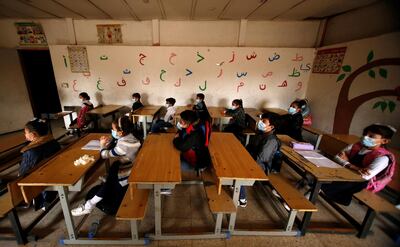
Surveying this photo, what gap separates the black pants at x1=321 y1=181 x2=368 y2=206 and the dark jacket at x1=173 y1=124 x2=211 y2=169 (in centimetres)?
142

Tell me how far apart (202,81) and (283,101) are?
7.76 feet

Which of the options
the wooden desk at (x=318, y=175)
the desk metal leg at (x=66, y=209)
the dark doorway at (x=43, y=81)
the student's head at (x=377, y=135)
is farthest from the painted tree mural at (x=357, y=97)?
the dark doorway at (x=43, y=81)

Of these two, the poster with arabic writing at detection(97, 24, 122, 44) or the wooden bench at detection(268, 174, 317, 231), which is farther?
the poster with arabic writing at detection(97, 24, 122, 44)

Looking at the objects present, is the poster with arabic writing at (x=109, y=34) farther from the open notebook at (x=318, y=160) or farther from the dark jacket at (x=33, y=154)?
the open notebook at (x=318, y=160)

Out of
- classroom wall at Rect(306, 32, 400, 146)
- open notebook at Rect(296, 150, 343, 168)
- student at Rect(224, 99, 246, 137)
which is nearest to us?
open notebook at Rect(296, 150, 343, 168)

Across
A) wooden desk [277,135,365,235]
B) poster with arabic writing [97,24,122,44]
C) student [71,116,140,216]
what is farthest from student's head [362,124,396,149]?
poster with arabic writing [97,24,122,44]

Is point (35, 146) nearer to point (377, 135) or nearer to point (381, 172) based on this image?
point (377, 135)

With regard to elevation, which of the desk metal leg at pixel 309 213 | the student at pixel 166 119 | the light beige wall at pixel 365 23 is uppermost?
the light beige wall at pixel 365 23

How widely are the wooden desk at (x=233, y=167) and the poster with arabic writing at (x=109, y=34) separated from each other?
13.1 feet

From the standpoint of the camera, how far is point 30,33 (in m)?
4.15

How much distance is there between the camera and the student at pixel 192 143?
5.85ft

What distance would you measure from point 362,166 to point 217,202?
5.25 ft

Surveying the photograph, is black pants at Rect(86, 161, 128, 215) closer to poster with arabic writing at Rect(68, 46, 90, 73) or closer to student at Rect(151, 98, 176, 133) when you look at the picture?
student at Rect(151, 98, 176, 133)

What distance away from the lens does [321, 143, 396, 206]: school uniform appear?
5.20 feet
